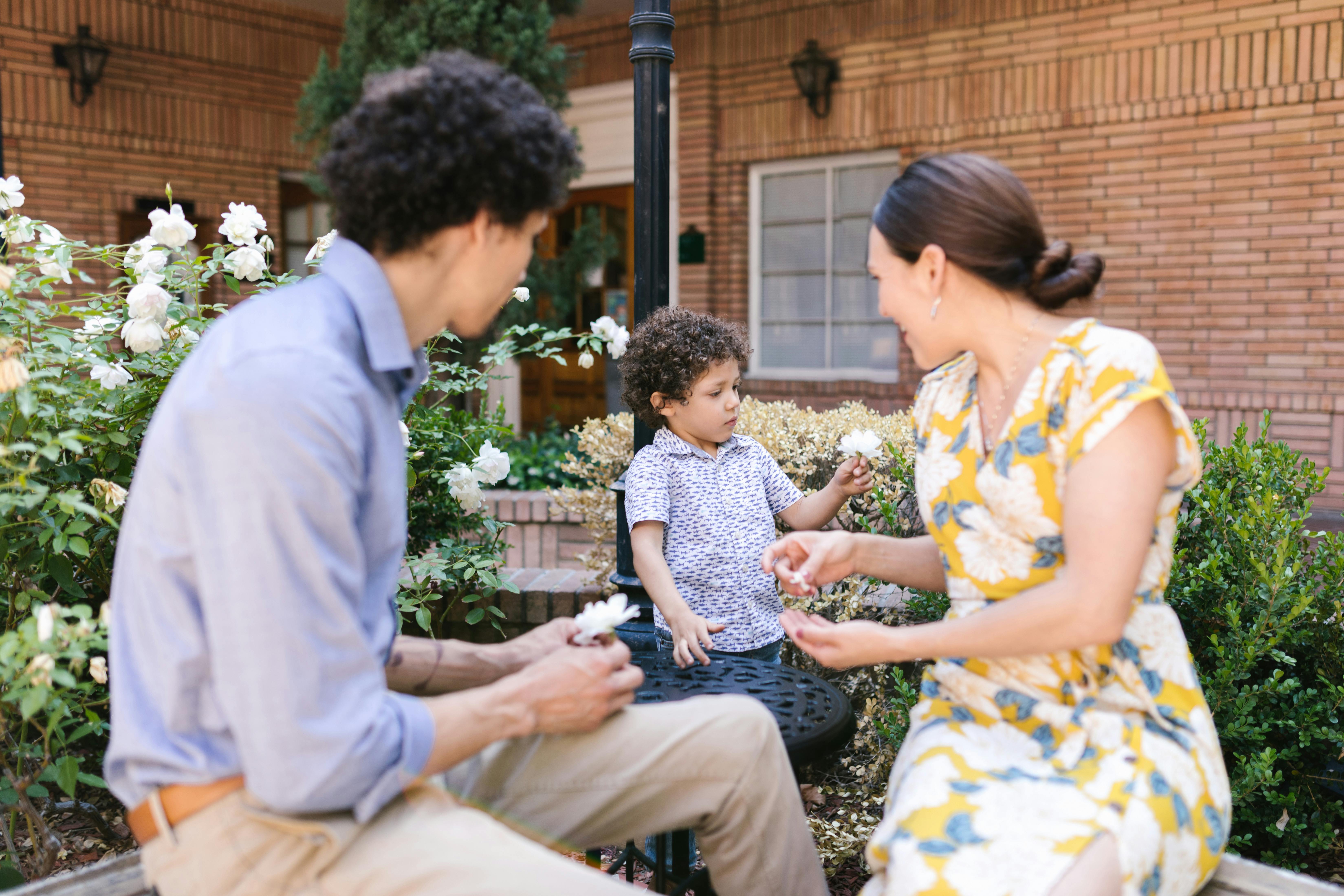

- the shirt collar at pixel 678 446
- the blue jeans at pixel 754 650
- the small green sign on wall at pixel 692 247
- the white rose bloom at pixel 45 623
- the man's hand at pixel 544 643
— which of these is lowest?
the blue jeans at pixel 754 650

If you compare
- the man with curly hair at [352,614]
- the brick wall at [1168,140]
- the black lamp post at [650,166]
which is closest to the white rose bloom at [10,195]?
the man with curly hair at [352,614]

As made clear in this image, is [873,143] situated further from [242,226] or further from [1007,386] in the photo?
[1007,386]

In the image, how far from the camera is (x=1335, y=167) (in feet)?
20.7

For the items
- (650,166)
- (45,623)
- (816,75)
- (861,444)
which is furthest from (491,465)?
(816,75)

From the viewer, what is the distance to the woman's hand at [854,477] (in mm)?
2578

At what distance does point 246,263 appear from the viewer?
8.45 ft

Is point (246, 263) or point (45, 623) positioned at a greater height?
point (246, 263)

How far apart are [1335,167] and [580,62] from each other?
536 cm

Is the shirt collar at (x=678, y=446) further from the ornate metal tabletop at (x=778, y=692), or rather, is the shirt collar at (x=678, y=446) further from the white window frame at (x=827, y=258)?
the white window frame at (x=827, y=258)

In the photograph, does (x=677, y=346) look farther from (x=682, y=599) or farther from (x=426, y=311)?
(x=426, y=311)

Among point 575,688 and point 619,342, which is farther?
point 619,342

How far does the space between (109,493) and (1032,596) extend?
1.81 meters

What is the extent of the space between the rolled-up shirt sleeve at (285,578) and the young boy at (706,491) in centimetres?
130

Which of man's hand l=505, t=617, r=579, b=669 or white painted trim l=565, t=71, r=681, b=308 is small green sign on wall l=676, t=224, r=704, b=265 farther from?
man's hand l=505, t=617, r=579, b=669
